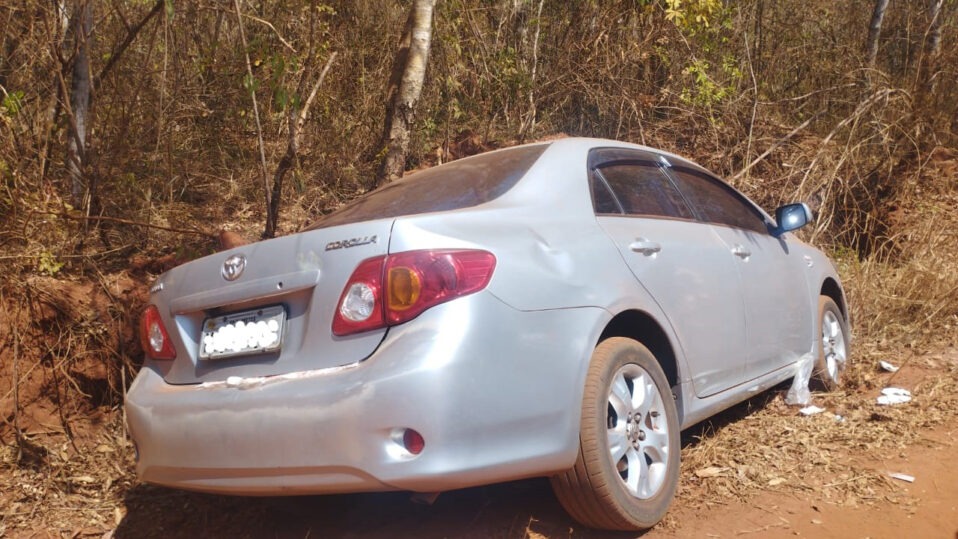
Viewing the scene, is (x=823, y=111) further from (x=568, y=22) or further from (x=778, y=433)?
(x=778, y=433)

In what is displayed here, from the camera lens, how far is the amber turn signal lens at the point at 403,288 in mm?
2469

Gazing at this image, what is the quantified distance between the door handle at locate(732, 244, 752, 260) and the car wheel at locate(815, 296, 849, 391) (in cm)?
113

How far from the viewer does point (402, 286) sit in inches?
97.6

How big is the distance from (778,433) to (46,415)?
386cm

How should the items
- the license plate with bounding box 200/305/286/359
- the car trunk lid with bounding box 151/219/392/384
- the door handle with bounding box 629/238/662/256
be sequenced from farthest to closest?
the door handle with bounding box 629/238/662/256, the license plate with bounding box 200/305/286/359, the car trunk lid with bounding box 151/219/392/384

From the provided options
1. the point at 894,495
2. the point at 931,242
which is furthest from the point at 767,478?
the point at 931,242

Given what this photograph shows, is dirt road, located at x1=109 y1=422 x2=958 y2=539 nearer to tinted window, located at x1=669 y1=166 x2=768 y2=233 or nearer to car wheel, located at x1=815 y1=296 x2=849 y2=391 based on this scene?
car wheel, located at x1=815 y1=296 x2=849 y2=391

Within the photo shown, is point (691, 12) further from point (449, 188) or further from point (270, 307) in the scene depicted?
point (270, 307)

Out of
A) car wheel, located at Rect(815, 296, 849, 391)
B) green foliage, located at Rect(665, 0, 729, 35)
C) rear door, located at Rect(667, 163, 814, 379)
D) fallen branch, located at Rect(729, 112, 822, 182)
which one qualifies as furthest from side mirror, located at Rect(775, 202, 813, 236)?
green foliage, located at Rect(665, 0, 729, 35)

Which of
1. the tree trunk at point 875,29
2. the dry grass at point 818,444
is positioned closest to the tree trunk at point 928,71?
the tree trunk at point 875,29

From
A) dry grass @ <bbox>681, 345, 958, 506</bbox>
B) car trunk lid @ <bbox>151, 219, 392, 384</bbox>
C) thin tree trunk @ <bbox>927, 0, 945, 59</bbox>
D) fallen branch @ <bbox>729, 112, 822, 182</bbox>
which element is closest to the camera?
car trunk lid @ <bbox>151, 219, 392, 384</bbox>

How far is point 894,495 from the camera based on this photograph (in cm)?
346

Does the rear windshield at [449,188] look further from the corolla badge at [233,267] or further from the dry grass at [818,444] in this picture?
the dry grass at [818,444]

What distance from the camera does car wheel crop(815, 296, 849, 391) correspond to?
5.09 metres
